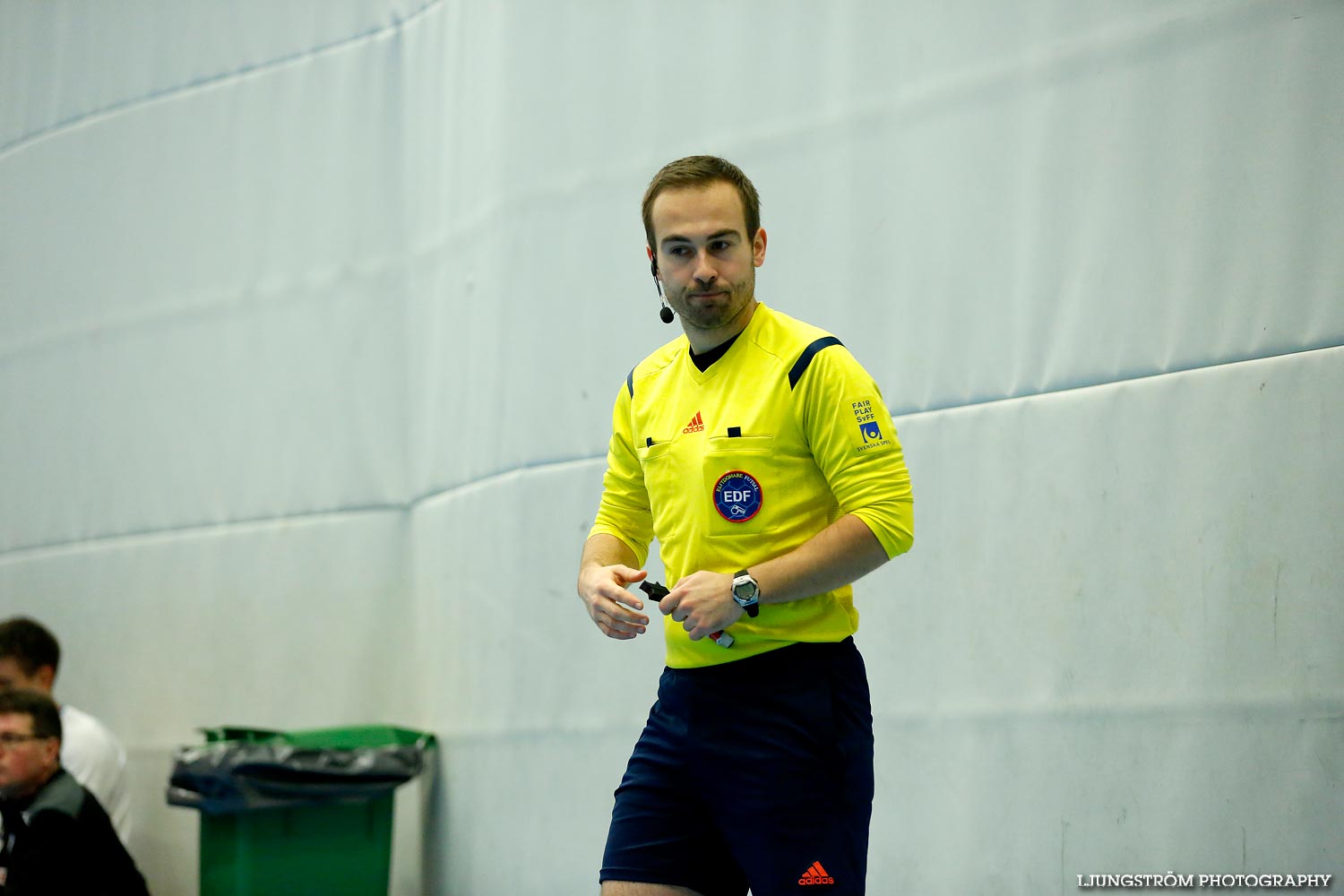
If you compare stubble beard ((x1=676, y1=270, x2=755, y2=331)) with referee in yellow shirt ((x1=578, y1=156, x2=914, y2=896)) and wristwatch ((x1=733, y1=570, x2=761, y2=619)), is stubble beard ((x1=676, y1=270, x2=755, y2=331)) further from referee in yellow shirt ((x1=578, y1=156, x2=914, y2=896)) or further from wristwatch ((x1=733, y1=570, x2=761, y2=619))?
wristwatch ((x1=733, y1=570, x2=761, y2=619))

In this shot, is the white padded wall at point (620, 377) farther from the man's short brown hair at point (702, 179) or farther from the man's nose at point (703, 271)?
the man's nose at point (703, 271)

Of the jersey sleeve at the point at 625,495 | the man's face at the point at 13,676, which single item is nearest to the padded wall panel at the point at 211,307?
the man's face at the point at 13,676

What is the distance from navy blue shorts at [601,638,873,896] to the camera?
2092 millimetres

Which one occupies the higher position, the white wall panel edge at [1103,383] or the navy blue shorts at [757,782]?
the white wall panel edge at [1103,383]

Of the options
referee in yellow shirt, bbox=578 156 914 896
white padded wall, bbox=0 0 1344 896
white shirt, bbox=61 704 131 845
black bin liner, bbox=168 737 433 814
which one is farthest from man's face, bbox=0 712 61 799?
referee in yellow shirt, bbox=578 156 914 896

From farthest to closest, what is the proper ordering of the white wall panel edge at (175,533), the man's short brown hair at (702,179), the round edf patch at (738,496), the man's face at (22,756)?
the white wall panel edge at (175,533) < the man's face at (22,756) < the man's short brown hair at (702,179) < the round edf patch at (738,496)

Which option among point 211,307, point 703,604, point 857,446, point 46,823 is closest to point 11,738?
point 46,823

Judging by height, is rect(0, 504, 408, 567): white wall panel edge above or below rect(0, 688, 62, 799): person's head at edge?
above

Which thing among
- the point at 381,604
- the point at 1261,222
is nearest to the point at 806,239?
the point at 1261,222

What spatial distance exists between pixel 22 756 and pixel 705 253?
357cm

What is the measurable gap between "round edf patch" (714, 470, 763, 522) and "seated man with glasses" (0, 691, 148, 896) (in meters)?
3.25

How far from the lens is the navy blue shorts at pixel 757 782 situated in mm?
2092

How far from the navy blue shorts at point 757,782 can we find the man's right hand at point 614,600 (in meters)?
0.16

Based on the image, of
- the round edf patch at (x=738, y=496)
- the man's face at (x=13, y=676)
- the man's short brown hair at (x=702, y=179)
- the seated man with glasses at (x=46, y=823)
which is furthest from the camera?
the man's face at (x=13, y=676)
